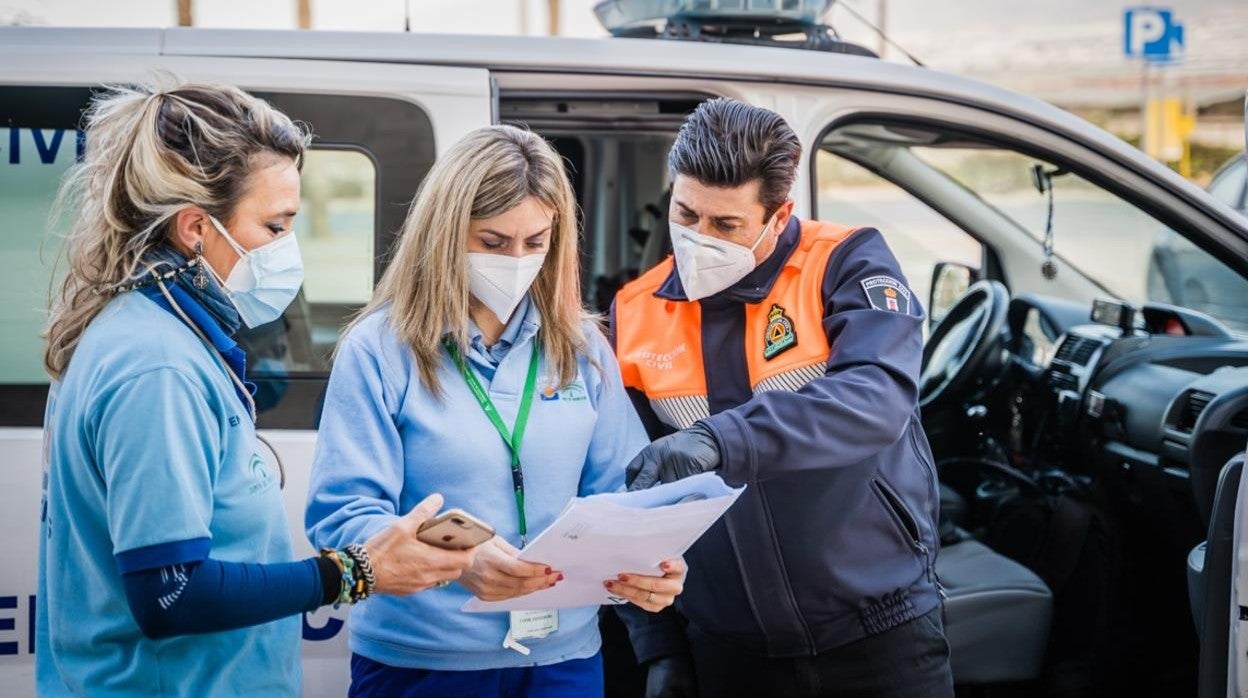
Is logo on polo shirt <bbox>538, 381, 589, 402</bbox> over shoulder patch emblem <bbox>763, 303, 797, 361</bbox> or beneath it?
beneath

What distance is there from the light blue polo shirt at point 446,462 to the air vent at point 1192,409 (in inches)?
71.0

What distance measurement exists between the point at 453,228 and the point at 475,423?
1.00 ft

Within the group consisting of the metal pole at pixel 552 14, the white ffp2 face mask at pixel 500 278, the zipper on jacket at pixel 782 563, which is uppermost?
the metal pole at pixel 552 14

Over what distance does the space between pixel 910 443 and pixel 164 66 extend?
1.67m

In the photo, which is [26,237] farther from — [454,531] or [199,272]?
[454,531]

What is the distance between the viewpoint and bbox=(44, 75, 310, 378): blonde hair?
1749 millimetres

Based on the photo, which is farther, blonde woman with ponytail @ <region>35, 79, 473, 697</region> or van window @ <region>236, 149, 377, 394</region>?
van window @ <region>236, 149, 377, 394</region>

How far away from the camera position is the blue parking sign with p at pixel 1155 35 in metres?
11.8

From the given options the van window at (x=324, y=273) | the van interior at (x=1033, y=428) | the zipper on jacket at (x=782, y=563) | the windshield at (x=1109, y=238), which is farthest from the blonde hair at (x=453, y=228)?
the windshield at (x=1109, y=238)

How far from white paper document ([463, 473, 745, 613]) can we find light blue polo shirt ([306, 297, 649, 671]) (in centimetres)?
11

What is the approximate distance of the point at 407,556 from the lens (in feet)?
5.86

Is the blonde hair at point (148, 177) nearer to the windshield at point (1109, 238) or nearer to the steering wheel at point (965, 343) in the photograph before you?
the windshield at point (1109, 238)

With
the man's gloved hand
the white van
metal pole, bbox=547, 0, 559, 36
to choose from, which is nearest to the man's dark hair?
the man's gloved hand

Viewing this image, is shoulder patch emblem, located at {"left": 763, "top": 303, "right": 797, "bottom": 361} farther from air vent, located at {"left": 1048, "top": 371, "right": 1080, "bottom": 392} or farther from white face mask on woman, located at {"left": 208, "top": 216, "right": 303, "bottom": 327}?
air vent, located at {"left": 1048, "top": 371, "right": 1080, "bottom": 392}
